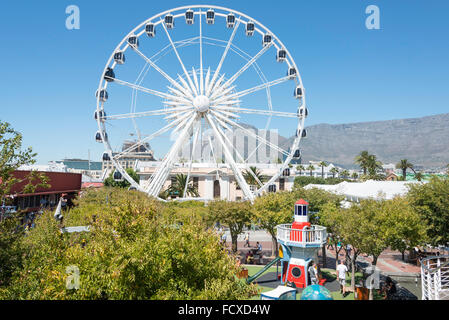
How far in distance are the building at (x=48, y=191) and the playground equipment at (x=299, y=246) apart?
992 inches

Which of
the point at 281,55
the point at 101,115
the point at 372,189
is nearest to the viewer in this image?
the point at 101,115

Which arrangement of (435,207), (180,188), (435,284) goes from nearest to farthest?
(435,284), (435,207), (180,188)

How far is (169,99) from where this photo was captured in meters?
38.8

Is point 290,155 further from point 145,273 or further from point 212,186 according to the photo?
point 145,273

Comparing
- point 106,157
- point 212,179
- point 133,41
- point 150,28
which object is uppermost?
point 150,28

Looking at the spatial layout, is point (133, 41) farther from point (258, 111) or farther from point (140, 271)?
point (140, 271)

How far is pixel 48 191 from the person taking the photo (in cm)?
3909

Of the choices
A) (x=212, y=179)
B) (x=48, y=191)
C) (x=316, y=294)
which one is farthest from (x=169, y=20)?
(x=316, y=294)

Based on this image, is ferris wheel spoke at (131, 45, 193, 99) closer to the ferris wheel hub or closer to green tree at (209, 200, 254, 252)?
the ferris wheel hub

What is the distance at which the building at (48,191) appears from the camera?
32981 millimetres


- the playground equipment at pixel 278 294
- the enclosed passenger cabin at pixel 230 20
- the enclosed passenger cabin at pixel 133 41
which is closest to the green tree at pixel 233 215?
the playground equipment at pixel 278 294

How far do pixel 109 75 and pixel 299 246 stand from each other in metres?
28.0

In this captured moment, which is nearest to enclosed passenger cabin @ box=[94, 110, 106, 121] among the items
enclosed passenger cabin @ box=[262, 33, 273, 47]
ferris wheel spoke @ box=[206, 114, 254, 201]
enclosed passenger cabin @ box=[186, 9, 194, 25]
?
ferris wheel spoke @ box=[206, 114, 254, 201]
